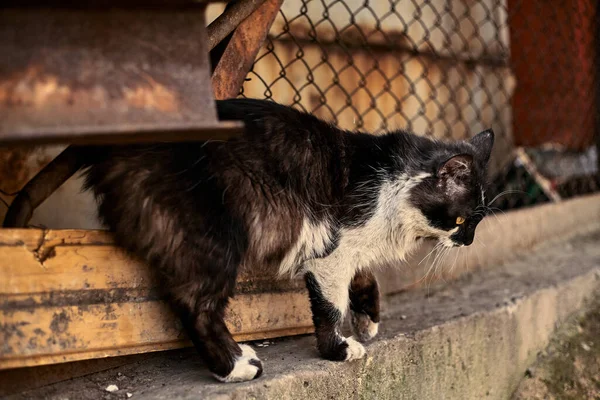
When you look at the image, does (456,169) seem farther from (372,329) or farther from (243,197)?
(243,197)

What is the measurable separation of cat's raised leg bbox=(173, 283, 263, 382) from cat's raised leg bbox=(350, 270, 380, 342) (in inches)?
24.7

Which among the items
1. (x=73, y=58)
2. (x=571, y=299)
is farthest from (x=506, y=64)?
(x=73, y=58)

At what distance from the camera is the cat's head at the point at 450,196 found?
8.93ft

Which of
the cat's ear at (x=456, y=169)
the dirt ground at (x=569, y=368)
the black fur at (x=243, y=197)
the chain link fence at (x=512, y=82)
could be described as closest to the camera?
the black fur at (x=243, y=197)

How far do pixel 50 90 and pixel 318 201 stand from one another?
116 cm

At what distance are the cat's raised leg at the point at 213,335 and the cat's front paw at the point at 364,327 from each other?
0.61m

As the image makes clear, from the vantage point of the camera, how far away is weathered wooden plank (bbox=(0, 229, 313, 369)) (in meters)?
1.98

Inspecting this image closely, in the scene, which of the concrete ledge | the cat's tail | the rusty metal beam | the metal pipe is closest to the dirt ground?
the concrete ledge

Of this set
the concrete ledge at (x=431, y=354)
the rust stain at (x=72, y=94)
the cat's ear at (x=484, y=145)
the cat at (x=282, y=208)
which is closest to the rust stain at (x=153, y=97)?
the rust stain at (x=72, y=94)

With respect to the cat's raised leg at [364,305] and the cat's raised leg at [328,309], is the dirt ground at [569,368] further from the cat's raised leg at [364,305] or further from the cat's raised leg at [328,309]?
the cat's raised leg at [328,309]

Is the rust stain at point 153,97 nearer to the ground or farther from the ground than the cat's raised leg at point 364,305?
farther from the ground

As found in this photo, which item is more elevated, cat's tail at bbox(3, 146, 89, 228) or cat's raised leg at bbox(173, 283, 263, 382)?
cat's tail at bbox(3, 146, 89, 228)

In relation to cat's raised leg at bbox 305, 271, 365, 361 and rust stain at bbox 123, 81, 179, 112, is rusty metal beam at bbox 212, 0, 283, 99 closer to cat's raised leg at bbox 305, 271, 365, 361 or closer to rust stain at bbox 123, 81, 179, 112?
cat's raised leg at bbox 305, 271, 365, 361

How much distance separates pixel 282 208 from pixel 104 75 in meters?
0.91
